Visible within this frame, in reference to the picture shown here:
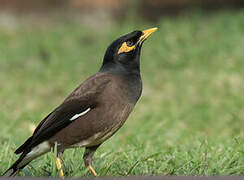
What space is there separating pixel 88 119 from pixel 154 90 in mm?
4374

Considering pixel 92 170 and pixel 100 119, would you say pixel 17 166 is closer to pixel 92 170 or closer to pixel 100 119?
pixel 92 170

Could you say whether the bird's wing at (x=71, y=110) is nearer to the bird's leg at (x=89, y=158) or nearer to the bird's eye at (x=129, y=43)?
the bird's leg at (x=89, y=158)

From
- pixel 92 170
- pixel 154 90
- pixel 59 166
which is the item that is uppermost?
pixel 59 166

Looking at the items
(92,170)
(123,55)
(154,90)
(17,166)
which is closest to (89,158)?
(92,170)

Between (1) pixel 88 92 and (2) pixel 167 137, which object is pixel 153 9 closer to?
(2) pixel 167 137

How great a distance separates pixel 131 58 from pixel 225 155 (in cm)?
115

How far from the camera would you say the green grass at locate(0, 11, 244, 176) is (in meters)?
4.41

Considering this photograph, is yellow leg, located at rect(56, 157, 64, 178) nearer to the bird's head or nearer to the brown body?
the brown body

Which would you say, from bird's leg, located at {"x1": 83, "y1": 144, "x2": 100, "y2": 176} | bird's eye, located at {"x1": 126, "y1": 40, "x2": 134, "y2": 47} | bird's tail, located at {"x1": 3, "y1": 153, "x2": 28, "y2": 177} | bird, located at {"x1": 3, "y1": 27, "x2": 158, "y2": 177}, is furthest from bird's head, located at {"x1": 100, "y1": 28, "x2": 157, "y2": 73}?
bird's tail, located at {"x1": 3, "y1": 153, "x2": 28, "y2": 177}

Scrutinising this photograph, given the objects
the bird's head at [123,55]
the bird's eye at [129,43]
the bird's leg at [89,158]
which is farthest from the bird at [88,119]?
the bird's eye at [129,43]

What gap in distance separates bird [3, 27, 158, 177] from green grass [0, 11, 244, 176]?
141 millimetres

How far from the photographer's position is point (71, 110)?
13.5 feet

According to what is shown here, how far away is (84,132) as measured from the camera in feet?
13.1

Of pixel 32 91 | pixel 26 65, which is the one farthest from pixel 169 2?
pixel 32 91
